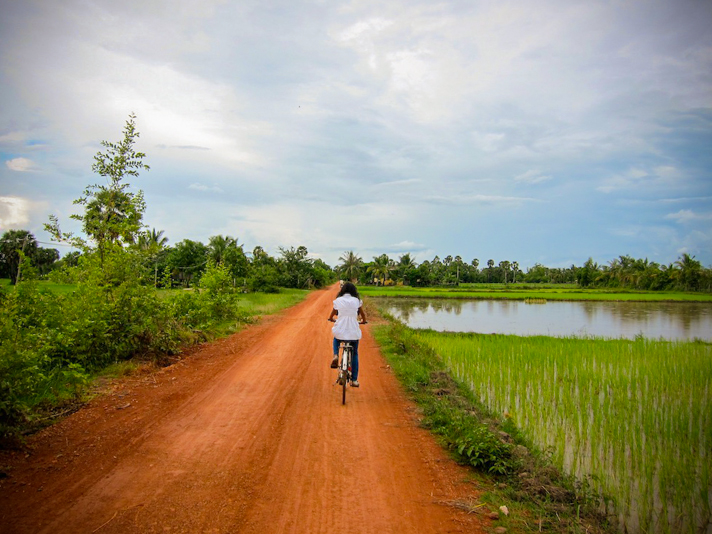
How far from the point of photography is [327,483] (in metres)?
4.09

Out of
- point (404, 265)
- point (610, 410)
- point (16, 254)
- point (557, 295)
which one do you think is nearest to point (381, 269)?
point (404, 265)

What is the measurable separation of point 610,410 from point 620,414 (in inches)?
9.8

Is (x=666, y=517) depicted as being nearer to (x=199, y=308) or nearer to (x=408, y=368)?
(x=408, y=368)

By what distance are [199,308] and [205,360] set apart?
495 cm

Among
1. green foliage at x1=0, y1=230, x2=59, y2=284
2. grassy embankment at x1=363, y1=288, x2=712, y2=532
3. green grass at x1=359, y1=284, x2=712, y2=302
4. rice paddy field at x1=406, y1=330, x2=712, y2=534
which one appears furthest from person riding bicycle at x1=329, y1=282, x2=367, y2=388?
green grass at x1=359, y1=284, x2=712, y2=302

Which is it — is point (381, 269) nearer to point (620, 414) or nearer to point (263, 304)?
point (263, 304)

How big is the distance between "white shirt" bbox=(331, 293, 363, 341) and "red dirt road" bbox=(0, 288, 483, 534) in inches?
42.8

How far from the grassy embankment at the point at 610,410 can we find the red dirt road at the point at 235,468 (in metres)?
0.90

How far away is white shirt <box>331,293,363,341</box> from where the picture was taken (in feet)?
22.6

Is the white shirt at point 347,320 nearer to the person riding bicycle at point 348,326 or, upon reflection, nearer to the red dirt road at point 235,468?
the person riding bicycle at point 348,326

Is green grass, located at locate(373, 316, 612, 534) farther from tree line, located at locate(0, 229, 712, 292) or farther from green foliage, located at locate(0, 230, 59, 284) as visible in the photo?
green foliage, located at locate(0, 230, 59, 284)

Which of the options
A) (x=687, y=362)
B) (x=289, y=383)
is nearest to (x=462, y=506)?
(x=289, y=383)

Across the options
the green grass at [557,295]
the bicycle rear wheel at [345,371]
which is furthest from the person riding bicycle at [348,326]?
the green grass at [557,295]

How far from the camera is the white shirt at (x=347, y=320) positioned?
6.89 m
